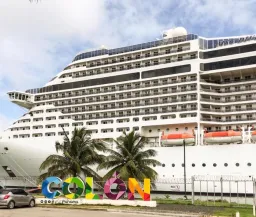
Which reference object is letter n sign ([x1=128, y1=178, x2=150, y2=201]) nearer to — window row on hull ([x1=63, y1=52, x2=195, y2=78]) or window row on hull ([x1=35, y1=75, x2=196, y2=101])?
window row on hull ([x1=35, y1=75, x2=196, y2=101])

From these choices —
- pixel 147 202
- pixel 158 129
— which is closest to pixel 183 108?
pixel 158 129

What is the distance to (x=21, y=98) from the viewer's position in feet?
158

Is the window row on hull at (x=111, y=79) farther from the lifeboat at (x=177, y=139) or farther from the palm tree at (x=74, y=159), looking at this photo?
the palm tree at (x=74, y=159)

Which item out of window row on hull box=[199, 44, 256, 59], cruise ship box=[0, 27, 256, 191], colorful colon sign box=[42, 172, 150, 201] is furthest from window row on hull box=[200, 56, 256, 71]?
colorful colon sign box=[42, 172, 150, 201]

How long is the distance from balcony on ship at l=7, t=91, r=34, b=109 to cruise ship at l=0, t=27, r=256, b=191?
5.0 inches

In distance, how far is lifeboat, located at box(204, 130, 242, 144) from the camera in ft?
107

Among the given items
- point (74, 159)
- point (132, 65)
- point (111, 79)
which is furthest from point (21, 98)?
point (74, 159)

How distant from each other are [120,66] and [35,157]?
1406cm

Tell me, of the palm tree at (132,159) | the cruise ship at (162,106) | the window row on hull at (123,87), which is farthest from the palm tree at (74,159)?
the window row on hull at (123,87)

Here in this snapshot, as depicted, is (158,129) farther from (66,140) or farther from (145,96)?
(66,140)

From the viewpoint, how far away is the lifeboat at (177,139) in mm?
34000

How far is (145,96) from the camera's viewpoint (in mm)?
39656

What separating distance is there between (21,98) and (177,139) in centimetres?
2319

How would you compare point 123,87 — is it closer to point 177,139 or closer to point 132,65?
point 132,65
